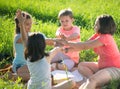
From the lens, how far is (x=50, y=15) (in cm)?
1162

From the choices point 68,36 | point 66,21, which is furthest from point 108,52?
point 66,21

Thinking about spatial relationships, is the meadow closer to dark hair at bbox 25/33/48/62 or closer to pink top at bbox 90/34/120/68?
pink top at bbox 90/34/120/68

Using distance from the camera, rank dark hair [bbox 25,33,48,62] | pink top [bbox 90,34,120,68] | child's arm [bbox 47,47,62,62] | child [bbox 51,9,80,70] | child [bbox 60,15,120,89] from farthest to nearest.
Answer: child [bbox 51,9,80,70] < pink top [bbox 90,34,120,68] < child [bbox 60,15,120,89] < child's arm [bbox 47,47,62,62] < dark hair [bbox 25,33,48,62]

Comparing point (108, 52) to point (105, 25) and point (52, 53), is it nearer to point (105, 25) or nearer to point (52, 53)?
point (105, 25)

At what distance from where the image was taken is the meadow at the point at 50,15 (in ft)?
27.2

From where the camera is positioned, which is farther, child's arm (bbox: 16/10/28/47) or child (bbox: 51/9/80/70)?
child (bbox: 51/9/80/70)

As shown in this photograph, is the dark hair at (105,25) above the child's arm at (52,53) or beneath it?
above

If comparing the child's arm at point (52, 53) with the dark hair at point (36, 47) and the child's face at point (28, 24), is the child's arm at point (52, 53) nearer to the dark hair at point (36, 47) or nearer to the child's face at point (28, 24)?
the dark hair at point (36, 47)

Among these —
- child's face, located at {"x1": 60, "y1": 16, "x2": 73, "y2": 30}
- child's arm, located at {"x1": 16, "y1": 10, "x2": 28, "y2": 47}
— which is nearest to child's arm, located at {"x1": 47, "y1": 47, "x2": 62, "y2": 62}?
child's arm, located at {"x1": 16, "y1": 10, "x2": 28, "y2": 47}

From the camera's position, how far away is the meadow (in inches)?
327

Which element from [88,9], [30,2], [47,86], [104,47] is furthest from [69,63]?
[30,2]

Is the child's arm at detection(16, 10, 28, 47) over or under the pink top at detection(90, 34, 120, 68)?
over

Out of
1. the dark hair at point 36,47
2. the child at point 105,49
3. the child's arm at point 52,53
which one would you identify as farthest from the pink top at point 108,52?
the dark hair at point 36,47

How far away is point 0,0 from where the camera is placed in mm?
13258
